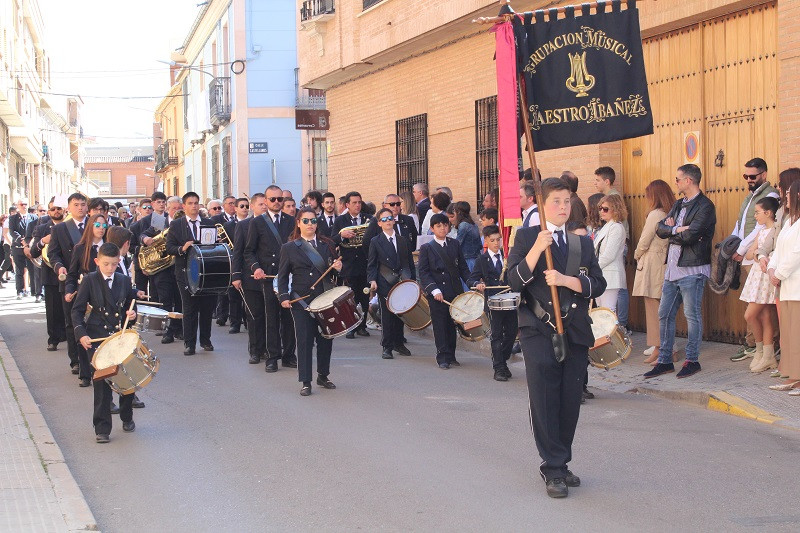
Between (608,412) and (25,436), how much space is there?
4.89 meters

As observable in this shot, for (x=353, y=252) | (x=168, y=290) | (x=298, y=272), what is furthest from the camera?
(x=353, y=252)

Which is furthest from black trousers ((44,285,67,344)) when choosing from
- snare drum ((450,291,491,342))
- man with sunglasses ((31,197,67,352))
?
snare drum ((450,291,491,342))

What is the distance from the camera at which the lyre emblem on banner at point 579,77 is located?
9.31 m

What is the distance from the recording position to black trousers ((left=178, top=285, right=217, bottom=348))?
543 inches

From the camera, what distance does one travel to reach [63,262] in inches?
480

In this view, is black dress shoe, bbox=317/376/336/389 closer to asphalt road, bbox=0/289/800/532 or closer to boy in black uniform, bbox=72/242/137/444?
asphalt road, bbox=0/289/800/532

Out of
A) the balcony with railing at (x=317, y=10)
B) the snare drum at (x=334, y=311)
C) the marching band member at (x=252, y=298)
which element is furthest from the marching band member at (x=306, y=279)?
the balcony with railing at (x=317, y=10)

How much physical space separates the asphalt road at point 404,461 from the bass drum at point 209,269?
2316 millimetres

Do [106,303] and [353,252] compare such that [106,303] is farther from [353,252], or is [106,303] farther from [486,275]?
[353,252]

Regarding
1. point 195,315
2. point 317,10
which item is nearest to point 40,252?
point 195,315

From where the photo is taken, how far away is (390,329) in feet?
43.4

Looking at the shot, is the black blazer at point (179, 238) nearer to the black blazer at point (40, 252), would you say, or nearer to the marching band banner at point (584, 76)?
the black blazer at point (40, 252)

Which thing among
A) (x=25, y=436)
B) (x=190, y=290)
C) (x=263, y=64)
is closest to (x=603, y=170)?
(x=190, y=290)

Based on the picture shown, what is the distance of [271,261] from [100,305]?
13.3 ft
